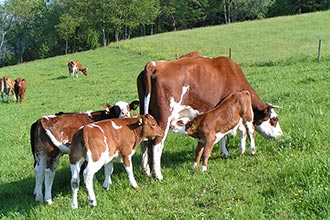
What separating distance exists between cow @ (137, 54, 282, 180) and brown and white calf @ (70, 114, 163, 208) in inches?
14.0

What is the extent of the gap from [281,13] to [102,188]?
8815cm

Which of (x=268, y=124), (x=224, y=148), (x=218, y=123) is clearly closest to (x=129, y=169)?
(x=218, y=123)

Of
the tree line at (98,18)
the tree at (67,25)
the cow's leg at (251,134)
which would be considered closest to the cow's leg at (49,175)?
the cow's leg at (251,134)

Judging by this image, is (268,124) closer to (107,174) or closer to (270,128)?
(270,128)

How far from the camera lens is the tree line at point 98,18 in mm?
75750

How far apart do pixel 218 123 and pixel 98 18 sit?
230ft

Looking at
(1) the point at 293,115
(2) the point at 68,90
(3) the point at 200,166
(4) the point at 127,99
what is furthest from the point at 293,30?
(3) the point at 200,166

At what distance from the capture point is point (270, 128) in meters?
8.84

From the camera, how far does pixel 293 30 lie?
4700 centimetres

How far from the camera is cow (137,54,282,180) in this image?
25.7 ft

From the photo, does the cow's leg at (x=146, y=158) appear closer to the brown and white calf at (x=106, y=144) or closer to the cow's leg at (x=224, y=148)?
the brown and white calf at (x=106, y=144)

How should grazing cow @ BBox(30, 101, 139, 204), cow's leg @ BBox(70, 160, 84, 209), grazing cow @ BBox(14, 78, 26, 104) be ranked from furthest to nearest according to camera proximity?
grazing cow @ BBox(14, 78, 26, 104)
grazing cow @ BBox(30, 101, 139, 204)
cow's leg @ BBox(70, 160, 84, 209)

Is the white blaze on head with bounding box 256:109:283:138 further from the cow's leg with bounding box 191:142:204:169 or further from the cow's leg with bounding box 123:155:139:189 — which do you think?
the cow's leg with bounding box 123:155:139:189

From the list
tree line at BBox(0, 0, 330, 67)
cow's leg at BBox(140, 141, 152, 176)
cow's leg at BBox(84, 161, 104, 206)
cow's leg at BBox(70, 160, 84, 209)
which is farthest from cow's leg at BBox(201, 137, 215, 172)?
tree line at BBox(0, 0, 330, 67)
